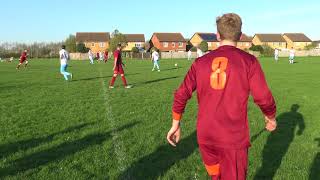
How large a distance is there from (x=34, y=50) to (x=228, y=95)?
365 ft

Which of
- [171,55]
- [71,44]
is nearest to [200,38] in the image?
[71,44]

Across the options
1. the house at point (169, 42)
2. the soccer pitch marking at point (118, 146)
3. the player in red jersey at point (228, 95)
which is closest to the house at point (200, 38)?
the house at point (169, 42)

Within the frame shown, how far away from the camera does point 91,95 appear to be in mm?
16797

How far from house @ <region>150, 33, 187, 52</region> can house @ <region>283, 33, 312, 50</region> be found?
41257 millimetres

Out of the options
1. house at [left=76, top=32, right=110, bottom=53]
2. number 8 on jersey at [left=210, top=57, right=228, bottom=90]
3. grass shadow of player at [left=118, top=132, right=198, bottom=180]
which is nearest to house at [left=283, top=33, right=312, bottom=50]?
house at [left=76, top=32, right=110, bottom=53]

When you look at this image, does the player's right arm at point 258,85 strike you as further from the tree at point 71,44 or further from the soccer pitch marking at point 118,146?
the tree at point 71,44

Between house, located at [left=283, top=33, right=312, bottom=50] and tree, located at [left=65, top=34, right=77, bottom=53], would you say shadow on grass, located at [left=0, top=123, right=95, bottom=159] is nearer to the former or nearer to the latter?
tree, located at [left=65, top=34, right=77, bottom=53]

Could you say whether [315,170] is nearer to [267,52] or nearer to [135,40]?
[267,52]

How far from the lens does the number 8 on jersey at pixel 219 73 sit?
12.7ft

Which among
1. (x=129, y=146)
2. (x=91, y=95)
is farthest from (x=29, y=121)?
(x=91, y=95)

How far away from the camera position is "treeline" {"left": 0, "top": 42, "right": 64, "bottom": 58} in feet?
332

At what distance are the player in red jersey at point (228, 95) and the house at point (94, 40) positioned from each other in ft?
432

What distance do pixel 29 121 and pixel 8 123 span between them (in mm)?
495

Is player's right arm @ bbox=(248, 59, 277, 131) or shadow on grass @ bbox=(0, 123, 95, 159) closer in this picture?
player's right arm @ bbox=(248, 59, 277, 131)
